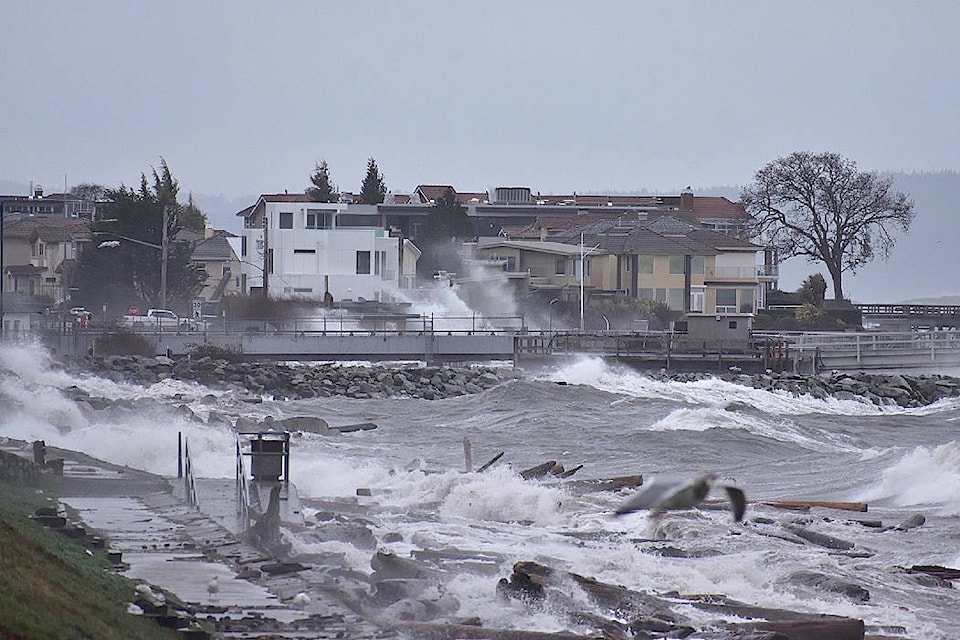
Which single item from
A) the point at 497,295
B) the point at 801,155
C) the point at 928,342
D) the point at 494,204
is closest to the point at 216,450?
the point at 928,342

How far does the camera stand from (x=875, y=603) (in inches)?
648

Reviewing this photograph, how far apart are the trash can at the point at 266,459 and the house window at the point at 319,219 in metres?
62.4

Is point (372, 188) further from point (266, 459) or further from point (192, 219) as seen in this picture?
point (266, 459)

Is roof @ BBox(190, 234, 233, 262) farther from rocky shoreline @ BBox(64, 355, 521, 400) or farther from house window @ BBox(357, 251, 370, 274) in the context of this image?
rocky shoreline @ BBox(64, 355, 521, 400)

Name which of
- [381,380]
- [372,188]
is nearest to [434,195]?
[372,188]

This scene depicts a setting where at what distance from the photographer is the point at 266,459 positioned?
21.1 metres

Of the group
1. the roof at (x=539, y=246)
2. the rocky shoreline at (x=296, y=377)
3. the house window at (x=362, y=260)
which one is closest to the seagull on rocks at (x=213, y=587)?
the rocky shoreline at (x=296, y=377)

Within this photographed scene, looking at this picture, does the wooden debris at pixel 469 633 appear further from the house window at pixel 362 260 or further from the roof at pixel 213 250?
the roof at pixel 213 250

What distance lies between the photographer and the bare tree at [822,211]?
91.6 m

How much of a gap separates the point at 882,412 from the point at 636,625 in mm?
40792

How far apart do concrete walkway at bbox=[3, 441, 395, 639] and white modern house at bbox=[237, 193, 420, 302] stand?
187ft

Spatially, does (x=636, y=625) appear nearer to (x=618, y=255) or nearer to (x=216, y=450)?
(x=216, y=450)

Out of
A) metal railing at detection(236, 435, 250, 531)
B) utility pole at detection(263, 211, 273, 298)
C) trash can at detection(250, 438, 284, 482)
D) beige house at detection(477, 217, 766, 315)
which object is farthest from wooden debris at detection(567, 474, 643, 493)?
beige house at detection(477, 217, 766, 315)

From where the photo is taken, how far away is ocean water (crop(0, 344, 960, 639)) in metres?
17.5
